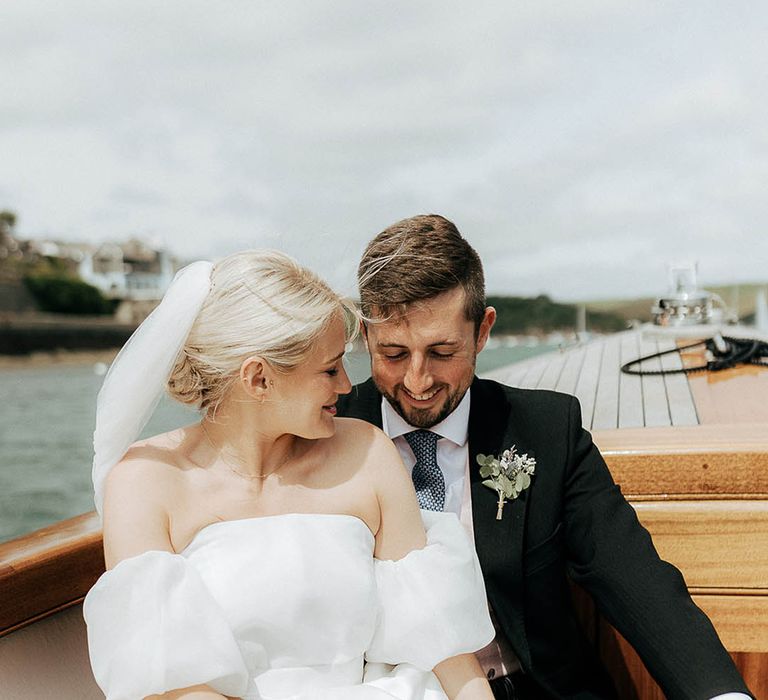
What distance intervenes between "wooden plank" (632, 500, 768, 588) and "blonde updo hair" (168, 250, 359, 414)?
1.05m

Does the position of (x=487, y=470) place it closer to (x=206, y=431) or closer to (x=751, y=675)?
(x=206, y=431)

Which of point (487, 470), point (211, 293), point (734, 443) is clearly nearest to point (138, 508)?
point (211, 293)

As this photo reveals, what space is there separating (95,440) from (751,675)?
67.5 inches

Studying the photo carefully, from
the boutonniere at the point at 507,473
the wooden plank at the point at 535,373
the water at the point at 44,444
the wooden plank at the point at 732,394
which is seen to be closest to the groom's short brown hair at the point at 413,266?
the boutonniere at the point at 507,473

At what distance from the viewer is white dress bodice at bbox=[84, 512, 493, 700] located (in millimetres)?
1429

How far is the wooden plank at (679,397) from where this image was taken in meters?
2.73

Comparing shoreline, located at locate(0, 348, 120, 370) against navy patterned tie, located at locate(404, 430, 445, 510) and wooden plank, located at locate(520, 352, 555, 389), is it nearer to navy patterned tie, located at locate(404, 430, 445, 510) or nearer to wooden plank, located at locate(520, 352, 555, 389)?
wooden plank, located at locate(520, 352, 555, 389)

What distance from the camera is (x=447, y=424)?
1.99 metres

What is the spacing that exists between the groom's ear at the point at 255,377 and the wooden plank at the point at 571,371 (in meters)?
1.74

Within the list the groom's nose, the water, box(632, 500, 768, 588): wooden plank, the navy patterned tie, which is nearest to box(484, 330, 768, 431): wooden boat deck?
box(632, 500, 768, 588): wooden plank

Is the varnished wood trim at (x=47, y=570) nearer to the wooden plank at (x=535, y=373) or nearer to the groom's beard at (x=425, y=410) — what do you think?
the groom's beard at (x=425, y=410)

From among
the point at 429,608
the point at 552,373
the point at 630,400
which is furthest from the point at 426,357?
the point at 552,373

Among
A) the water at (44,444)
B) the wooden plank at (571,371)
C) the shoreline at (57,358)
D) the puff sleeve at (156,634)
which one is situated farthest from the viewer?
the shoreline at (57,358)

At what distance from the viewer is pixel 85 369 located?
38969 millimetres
